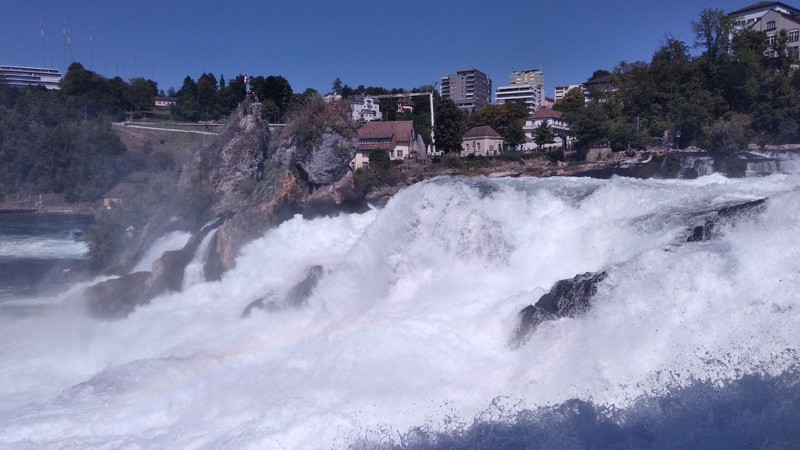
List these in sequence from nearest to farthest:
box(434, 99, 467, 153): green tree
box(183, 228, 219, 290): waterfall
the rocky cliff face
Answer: box(183, 228, 219, 290): waterfall → the rocky cliff face → box(434, 99, 467, 153): green tree

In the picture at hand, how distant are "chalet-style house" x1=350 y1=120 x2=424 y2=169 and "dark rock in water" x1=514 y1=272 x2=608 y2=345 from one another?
80.5 ft

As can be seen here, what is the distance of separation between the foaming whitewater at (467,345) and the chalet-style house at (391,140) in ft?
67.6

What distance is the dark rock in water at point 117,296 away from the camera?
13.1m

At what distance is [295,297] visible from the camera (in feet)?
36.2

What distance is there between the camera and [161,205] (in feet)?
55.4

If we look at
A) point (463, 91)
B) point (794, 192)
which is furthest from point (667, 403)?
point (463, 91)

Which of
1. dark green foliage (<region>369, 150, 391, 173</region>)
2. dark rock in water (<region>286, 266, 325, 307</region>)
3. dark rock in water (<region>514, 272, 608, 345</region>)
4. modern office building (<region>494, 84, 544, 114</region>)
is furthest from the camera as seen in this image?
modern office building (<region>494, 84, 544, 114</region>)

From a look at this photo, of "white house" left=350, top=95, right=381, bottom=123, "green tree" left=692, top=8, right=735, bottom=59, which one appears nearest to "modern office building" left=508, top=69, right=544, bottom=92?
"white house" left=350, top=95, right=381, bottom=123

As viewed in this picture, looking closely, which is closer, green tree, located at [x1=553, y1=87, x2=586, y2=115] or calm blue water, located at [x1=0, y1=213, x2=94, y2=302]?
calm blue water, located at [x1=0, y1=213, x2=94, y2=302]

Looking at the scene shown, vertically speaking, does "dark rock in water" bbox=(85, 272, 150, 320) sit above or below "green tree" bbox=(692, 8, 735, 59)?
below

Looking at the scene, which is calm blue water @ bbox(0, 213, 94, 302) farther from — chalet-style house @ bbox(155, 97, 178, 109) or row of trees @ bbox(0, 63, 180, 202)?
chalet-style house @ bbox(155, 97, 178, 109)

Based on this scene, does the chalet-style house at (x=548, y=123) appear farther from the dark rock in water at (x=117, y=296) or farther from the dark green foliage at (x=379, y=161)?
the dark rock in water at (x=117, y=296)

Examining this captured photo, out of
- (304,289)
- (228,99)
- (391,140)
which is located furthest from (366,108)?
(304,289)

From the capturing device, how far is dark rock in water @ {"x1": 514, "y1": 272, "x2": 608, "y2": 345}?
7.36m
